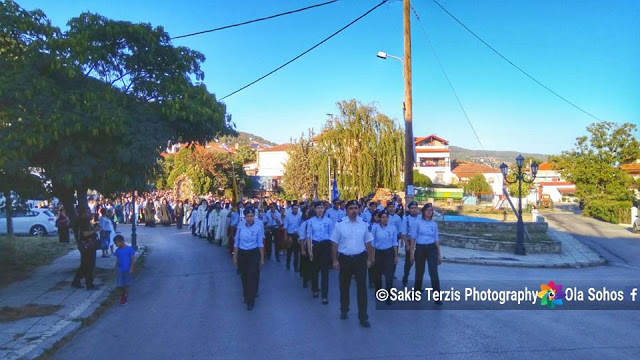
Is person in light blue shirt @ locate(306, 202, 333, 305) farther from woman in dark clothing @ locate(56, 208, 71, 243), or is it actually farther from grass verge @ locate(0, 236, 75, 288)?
woman in dark clothing @ locate(56, 208, 71, 243)

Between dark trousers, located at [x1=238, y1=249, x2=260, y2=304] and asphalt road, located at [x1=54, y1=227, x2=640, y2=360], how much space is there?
37 centimetres

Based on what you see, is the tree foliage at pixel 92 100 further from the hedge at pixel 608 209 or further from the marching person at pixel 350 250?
the hedge at pixel 608 209

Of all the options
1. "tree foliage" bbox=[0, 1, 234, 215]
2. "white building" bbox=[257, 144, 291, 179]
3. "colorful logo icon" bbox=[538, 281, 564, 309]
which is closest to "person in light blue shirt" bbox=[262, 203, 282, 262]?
"tree foliage" bbox=[0, 1, 234, 215]

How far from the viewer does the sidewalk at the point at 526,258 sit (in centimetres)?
1481

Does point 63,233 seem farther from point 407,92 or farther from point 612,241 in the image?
point 612,241

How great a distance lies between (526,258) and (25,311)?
43.8 feet

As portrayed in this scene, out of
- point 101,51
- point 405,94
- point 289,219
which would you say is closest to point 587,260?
point 405,94

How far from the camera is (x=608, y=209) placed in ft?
114

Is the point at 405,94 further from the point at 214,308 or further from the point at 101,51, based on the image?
the point at 214,308

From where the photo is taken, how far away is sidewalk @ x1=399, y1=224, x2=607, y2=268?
48.6 ft

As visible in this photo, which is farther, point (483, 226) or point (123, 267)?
point (483, 226)

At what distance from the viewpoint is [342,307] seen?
7719 millimetres

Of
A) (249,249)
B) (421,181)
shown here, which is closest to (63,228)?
(249,249)

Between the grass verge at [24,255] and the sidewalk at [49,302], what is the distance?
34 centimetres
